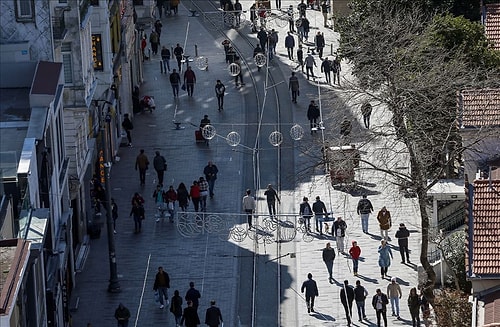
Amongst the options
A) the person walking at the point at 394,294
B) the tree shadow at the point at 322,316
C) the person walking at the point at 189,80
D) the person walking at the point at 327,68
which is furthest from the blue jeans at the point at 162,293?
the person walking at the point at 189,80

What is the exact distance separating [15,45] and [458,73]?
1483 cm

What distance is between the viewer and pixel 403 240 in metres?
66.1

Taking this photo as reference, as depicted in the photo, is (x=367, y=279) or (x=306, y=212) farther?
(x=306, y=212)

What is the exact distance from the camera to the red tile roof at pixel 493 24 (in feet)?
245

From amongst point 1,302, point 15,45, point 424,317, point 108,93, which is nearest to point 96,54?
point 108,93

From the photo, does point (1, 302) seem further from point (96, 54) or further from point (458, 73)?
point (96, 54)

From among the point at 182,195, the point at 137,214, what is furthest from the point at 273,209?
the point at 137,214

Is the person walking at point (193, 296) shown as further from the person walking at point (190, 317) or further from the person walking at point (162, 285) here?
the person walking at point (162, 285)

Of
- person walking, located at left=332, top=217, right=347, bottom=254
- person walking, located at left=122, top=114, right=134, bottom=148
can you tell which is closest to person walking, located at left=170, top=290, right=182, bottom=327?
person walking, located at left=332, top=217, right=347, bottom=254

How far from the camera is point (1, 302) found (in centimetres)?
4272

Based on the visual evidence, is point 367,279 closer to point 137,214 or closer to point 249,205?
point 249,205

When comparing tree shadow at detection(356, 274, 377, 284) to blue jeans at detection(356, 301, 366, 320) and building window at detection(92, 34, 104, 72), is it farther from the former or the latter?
building window at detection(92, 34, 104, 72)

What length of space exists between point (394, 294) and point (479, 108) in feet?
20.5

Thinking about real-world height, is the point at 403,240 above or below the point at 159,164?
below
